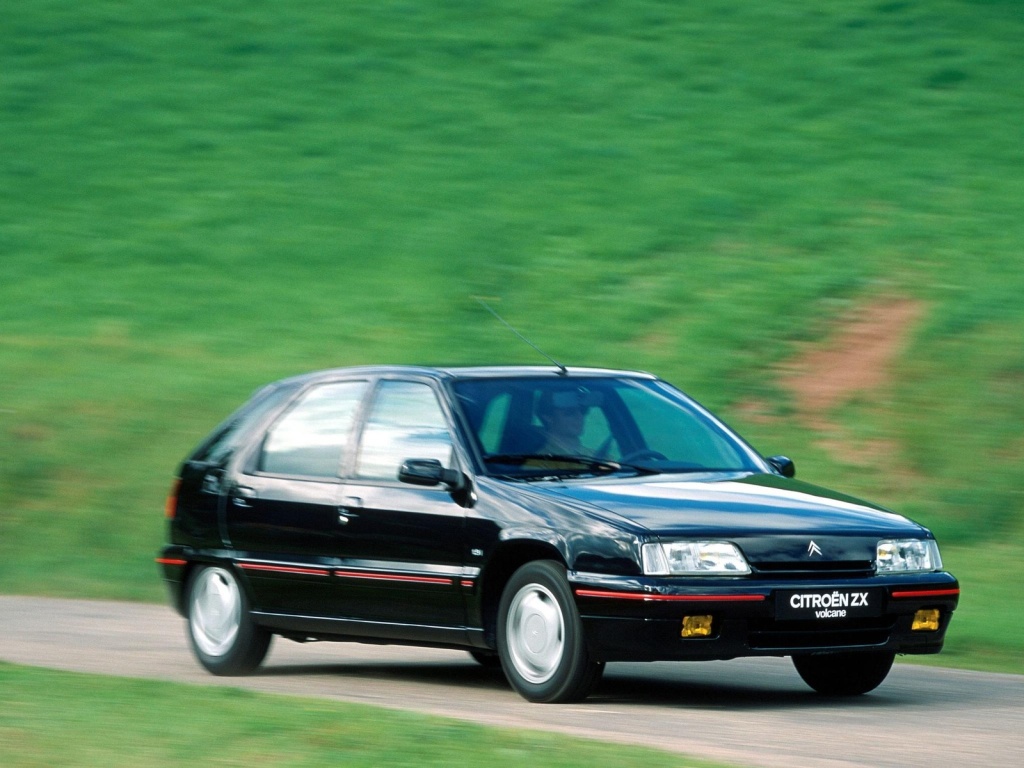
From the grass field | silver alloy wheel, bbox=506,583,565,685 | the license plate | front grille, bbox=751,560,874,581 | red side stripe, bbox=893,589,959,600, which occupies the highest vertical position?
the grass field

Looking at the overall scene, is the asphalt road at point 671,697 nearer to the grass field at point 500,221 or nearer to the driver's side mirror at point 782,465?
the driver's side mirror at point 782,465

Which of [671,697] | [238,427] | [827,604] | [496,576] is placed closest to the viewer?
[827,604]

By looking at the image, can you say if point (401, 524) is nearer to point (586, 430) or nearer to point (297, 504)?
point (297, 504)

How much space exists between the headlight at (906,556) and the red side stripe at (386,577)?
199 cm

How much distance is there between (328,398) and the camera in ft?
34.6

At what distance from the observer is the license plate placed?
8547mm

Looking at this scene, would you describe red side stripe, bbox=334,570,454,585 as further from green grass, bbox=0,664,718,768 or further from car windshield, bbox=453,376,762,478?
green grass, bbox=0,664,718,768

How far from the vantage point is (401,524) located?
9.59 m

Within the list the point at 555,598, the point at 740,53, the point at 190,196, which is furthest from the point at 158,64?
the point at 555,598

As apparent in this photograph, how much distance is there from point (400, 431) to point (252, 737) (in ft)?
9.16

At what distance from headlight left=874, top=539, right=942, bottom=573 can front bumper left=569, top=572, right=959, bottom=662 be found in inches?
6.3

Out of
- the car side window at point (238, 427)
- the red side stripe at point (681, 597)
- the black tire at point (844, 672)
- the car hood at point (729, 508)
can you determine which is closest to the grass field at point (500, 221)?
the black tire at point (844, 672)

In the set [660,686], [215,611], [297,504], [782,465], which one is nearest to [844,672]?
[660,686]

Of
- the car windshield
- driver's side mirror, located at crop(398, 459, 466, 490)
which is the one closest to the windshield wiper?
the car windshield
